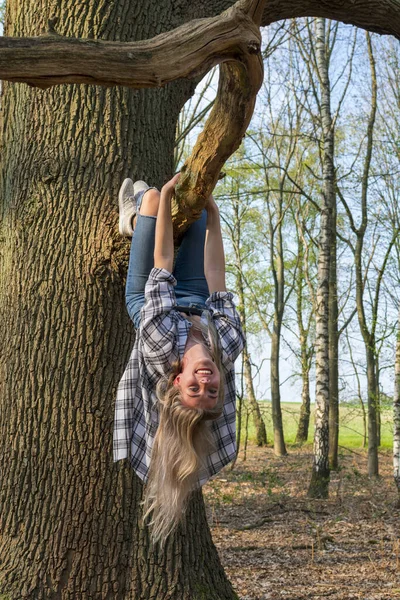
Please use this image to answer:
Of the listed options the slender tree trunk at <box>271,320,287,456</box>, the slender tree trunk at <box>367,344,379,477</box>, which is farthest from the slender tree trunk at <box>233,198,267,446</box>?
the slender tree trunk at <box>367,344,379,477</box>

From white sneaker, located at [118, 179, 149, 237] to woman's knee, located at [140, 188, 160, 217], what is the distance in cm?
34

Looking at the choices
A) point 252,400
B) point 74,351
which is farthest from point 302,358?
point 74,351

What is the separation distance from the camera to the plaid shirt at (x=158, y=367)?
3.33 m

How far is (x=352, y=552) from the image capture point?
7.48 metres

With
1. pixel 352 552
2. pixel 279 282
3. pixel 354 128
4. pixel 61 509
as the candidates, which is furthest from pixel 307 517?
pixel 354 128

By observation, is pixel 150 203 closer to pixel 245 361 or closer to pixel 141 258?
pixel 141 258

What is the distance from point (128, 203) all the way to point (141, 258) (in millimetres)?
677

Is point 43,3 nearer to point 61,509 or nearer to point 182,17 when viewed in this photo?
point 182,17

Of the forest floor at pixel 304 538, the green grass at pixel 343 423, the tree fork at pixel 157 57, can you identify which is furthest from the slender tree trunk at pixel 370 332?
the tree fork at pixel 157 57

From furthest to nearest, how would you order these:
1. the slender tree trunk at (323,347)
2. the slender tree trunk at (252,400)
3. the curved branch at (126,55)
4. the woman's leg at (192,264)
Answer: the slender tree trunk at (252,400) < the slender tree trunk at (323,347) < the woman's leg at (192,264) < the curved branch at (126,55)

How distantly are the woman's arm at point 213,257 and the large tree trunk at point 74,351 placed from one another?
0.76m

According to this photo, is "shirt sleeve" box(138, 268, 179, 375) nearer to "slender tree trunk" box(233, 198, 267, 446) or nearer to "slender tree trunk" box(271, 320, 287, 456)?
"slender tree trunk" box(271, 320, 287, 456)

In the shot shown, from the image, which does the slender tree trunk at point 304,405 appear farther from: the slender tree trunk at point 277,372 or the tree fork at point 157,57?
the tree fork at point 157,57

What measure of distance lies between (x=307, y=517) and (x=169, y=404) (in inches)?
277
